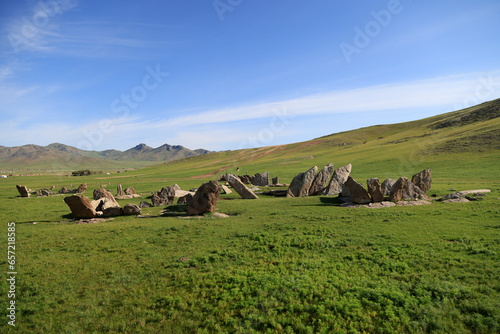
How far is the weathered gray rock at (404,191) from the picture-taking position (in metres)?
26.4

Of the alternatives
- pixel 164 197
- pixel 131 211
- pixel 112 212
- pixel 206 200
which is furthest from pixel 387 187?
pixel 112 212

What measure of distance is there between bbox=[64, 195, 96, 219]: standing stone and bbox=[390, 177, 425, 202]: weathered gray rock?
101ft

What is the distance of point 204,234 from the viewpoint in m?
18.3

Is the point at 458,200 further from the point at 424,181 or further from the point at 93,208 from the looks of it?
the point at 93,208

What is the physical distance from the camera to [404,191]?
28.0 metres

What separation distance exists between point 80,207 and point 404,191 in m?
33.7

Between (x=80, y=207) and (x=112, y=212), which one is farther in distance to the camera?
(x=112, y=212)

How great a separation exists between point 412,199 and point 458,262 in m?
17.3

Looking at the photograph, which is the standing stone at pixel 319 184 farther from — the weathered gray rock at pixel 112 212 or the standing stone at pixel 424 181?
the weathered gray rock at pixel 112 212

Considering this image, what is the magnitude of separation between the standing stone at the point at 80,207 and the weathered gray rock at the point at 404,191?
3078cm

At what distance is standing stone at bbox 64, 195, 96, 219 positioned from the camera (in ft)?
82.4

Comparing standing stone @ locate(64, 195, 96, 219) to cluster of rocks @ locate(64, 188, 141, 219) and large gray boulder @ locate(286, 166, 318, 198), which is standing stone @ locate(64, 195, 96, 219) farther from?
large gray boulder @ locate(286, 166, 318, 198)

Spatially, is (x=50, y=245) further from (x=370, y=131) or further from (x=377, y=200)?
(x=370, y=131)

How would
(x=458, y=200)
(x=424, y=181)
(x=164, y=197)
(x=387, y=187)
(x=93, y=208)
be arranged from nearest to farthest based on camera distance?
(x=458, y=200)
(x=93, y=208)
(x=424, y=181)
(x=387, y=187)
(x=164, y=197)
